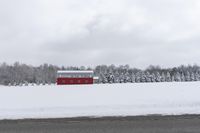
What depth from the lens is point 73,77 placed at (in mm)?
97188

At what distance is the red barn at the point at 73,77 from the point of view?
9642 centimetres

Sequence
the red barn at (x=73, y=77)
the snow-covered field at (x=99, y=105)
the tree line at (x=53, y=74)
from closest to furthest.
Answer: the snow-covered field at (x=99, y=105) → the red barn at (x=73, y=77) → the tree line at (x=53, y=74)

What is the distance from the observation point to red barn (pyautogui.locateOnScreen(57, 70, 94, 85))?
96.4 m

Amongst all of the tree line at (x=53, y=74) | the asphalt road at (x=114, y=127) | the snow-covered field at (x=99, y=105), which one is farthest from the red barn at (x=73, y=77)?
the asphalt road at (x=114, y=127)

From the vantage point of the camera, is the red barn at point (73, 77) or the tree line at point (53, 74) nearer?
the red barn at point (73, 77)

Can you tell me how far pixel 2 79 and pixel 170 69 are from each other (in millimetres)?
81096

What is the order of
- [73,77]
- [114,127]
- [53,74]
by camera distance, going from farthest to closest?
[53,74]
[73,77]
[114,127]

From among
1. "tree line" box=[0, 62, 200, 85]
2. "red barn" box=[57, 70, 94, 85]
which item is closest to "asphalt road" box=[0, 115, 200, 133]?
"red barn" box=[57, 70, 94, 85]

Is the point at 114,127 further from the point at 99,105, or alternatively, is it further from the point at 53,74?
the point at 53,74

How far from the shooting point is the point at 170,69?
18562 cm

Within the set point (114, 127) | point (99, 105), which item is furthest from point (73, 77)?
point (114, 127)

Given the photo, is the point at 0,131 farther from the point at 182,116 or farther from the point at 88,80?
the point at 88,80

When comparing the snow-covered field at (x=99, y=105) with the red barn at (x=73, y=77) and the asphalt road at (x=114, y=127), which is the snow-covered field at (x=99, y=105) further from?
the red barn at (x=73, y=77)

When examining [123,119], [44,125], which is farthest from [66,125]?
→ [123,119]
